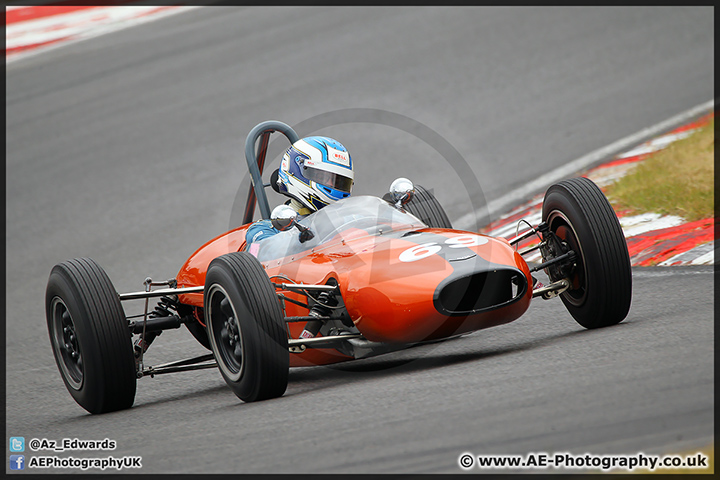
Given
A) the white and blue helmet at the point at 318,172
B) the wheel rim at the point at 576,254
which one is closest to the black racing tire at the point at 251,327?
the white and blue helmet at the point at 318,172

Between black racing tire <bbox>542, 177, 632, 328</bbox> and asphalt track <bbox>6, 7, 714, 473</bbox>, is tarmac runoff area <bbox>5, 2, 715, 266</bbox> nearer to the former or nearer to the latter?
asphalt track <bbox>6, 7, 714, 473</bbox>

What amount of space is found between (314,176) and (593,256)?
2.02 meters

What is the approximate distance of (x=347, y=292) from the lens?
549 centimetres

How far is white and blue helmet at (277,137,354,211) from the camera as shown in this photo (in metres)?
6.55

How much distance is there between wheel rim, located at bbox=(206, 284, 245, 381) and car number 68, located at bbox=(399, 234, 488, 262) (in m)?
1.08

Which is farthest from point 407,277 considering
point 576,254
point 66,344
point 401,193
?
point 66,344

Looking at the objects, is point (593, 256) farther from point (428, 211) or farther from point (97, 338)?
point (97, 338)

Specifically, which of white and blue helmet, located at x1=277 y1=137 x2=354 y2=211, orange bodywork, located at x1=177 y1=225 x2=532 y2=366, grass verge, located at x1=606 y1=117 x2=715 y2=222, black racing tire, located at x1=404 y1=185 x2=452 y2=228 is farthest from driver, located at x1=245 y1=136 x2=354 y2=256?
grass verge, located at x1=606 y1=117 x2=715 y2=222

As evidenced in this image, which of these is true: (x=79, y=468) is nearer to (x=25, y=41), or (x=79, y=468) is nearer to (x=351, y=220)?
(x=351, y=220)

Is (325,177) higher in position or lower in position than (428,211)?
higher

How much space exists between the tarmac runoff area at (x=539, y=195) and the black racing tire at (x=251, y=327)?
8.73ft

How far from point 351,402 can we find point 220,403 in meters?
1.09

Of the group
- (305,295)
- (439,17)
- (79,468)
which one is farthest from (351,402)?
(439,17)

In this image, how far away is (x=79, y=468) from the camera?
4.63m
